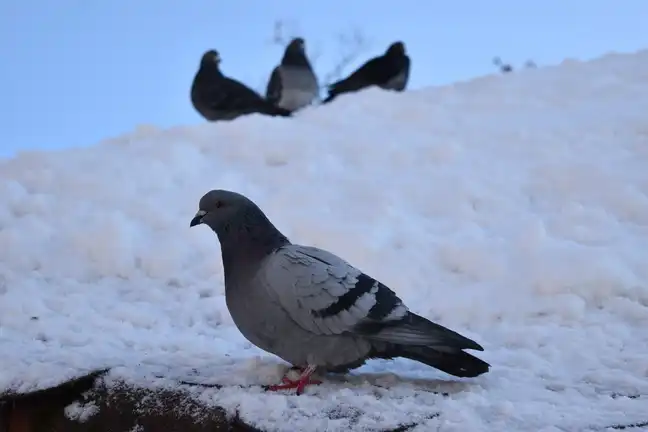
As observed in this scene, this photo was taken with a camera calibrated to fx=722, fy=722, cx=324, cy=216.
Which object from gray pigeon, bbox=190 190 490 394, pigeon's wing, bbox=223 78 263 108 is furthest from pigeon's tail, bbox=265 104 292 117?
gray pigeon, bbox=190 190 490 394

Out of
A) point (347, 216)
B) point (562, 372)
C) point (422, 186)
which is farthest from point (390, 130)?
point (562, 372)

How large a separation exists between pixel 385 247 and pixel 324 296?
1.63 m

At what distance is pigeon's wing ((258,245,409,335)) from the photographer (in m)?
2.29

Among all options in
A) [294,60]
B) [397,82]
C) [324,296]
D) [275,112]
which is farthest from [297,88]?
[324,296]

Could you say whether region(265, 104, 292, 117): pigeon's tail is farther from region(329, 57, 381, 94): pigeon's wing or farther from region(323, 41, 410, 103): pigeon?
region(329, 57, 381, 94): pigeon's wing

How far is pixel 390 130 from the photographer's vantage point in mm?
5949

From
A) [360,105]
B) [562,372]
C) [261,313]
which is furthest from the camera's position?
[360,105]

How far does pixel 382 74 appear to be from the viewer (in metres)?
10.5

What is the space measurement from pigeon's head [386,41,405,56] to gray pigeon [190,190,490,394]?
30.2 ft

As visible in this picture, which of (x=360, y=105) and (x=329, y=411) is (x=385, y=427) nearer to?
(x=329, y=411)

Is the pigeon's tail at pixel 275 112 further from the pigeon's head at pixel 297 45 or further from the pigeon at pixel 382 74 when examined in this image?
the pigeon's head at pixel 297 45

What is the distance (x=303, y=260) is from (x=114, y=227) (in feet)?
6.81

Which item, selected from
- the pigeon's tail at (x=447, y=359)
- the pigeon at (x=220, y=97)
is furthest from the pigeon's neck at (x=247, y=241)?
the pigeon at (x=220, y=97)

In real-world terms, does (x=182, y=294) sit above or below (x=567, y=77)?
below
